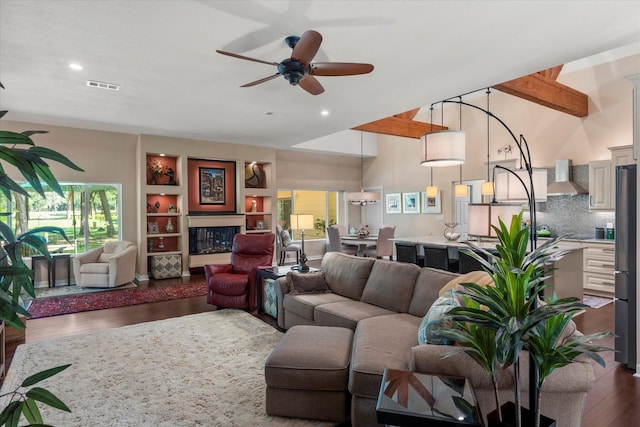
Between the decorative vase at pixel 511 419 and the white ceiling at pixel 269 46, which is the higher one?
the white ceiling at pixel 269 46

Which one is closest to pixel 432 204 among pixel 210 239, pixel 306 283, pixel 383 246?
pixel 383 246

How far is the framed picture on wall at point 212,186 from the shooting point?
7918 millimetres

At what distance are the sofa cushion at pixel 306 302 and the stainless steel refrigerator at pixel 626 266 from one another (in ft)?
8.13

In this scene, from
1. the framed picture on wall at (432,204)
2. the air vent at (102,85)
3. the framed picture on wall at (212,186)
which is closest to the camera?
the air vent at (102,85)

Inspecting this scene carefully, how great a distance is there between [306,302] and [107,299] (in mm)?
3591

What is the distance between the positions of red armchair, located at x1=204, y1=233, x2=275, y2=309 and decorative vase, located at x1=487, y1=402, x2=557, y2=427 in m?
3.55

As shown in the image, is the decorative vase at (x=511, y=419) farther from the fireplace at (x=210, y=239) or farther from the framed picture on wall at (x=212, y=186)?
the framed picture on wall at (x=212, y=186)

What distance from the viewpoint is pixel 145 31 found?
3.02m

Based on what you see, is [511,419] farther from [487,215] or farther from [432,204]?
[432,204]

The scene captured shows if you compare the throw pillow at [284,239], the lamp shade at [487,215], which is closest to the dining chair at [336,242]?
the throw pillow at [284,239]

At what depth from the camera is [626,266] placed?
328cm

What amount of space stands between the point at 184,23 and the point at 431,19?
195 centimetres

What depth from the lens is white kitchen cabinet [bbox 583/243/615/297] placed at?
567 cm

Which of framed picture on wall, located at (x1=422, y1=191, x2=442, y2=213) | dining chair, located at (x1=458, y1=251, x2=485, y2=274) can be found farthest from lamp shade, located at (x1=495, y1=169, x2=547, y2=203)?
framed picture on wall, located at (x1=422, y1=191, x2=442, y2=213)
